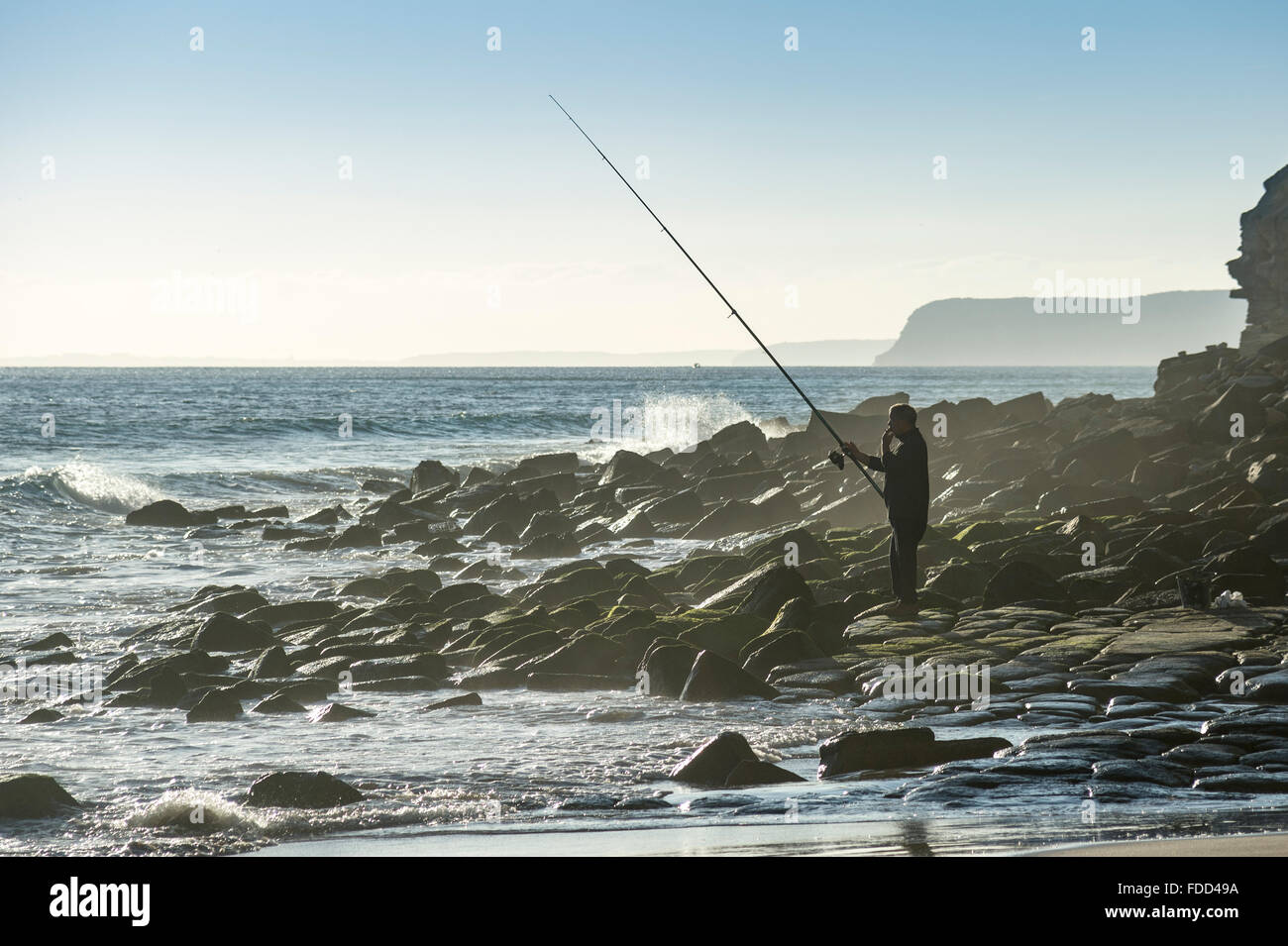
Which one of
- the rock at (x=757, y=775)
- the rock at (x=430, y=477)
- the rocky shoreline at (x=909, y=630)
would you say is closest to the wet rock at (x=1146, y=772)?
the rocky shoreline at (x=909, y=630)

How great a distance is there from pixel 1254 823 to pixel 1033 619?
506cm

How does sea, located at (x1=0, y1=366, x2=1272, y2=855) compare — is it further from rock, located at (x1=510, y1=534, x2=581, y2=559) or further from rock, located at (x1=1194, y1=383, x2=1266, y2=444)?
rock, located at (x1=1194, y1=383, x2=1266, y2=444)

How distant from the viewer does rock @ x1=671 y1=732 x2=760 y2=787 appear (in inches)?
251

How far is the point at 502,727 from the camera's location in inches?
315

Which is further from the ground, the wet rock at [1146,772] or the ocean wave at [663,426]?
the ocean wave at [663,426]

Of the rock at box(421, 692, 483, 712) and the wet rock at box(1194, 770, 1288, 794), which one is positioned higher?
the wet rock at box(1194, 770, 1288, 794)

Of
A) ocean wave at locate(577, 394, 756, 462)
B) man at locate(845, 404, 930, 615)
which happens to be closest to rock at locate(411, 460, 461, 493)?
ocean wave at locate(577, 394, 756, 462)

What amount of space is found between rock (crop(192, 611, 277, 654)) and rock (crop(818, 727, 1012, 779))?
255 inches

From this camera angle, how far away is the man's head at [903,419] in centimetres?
1047

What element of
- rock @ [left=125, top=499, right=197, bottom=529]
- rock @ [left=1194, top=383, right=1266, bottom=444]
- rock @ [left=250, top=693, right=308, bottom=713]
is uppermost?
rock @ [left=1194, top=383, right=1266, bottom=444]

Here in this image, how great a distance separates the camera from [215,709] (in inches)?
338

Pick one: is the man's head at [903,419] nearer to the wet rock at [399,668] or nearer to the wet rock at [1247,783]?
the wet rock at [399,668]

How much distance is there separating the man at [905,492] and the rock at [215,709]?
5379 millimetres

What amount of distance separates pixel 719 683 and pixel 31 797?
4.40 metres
